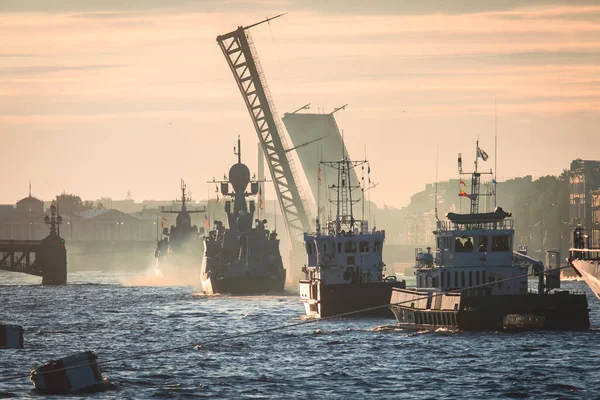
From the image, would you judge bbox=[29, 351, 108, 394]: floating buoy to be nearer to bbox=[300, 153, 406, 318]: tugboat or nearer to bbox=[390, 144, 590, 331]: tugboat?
bbox=[390, 144, 590, 331]: tugboat

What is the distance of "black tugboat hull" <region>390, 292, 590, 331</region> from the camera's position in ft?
Result: 254

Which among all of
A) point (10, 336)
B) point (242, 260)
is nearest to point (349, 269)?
point (242, 260)

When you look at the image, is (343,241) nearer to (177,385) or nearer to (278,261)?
(177,385)

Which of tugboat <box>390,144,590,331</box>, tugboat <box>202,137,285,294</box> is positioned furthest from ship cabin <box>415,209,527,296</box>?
tugboat <box>202,137,285,294</box>

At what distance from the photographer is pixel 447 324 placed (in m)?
79.9

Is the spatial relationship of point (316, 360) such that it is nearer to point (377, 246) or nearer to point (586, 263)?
point (586, 263)

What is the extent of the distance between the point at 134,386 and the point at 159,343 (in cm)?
2156

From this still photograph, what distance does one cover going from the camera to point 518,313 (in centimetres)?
7812

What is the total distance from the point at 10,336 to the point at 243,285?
317 feet

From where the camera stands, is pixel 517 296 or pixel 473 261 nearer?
pixel 517 296

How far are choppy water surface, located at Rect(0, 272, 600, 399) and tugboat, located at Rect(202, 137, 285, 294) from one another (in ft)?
142

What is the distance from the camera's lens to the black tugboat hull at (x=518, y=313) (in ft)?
254

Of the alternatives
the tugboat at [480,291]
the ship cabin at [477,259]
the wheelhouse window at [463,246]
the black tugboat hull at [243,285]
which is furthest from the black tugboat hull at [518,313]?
the black tugboat hull at [243,285]

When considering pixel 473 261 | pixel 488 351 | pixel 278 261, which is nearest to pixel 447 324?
pixel 473 261
